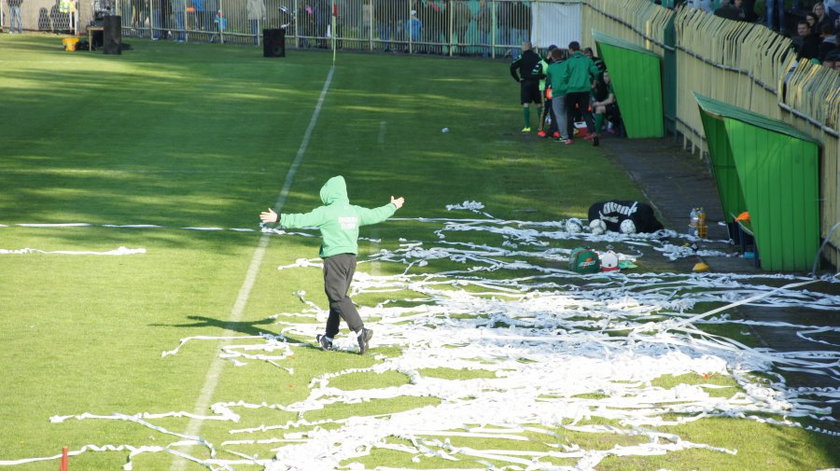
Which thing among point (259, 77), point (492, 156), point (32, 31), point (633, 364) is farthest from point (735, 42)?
point (32, 31)

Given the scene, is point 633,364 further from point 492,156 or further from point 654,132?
point 654,132

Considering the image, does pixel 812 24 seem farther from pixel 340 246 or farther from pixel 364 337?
pixel 364 337

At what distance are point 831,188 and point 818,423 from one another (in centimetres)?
617

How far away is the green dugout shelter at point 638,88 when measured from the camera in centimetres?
2842

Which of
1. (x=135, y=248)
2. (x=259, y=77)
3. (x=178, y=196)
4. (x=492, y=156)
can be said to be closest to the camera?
(x=135, y=248)

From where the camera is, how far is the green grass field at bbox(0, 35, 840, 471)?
32.0 ft

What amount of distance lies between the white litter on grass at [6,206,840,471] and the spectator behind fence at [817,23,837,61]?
8751 millimetres

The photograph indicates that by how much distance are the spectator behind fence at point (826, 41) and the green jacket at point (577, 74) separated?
18.3 ft

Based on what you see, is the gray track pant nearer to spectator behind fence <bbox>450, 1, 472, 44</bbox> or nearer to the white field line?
the white field line

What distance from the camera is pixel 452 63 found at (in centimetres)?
4631

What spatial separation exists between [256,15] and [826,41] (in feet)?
113

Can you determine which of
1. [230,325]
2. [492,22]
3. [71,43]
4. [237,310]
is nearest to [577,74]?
[237,310]

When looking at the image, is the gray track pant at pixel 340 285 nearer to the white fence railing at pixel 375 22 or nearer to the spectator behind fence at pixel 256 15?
the white fence railing at pixel 375 22

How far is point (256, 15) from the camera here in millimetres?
53375
